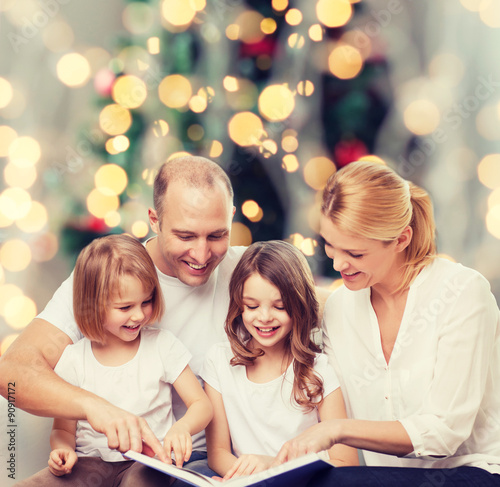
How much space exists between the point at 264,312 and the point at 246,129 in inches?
29.2

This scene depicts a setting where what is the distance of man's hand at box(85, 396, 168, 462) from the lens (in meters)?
1.11

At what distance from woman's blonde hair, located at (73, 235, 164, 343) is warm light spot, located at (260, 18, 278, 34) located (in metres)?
0.86

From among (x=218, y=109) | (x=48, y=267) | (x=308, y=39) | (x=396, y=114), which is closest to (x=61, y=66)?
(x=218, y=109)

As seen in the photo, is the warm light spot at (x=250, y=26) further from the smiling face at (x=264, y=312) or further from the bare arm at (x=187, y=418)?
the bare arm at (x=187, y=418)

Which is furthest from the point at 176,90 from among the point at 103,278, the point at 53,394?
the point at 53,394

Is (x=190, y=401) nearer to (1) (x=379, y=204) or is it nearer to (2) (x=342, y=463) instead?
(2) (x=342, y=463)

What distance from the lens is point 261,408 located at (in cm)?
133

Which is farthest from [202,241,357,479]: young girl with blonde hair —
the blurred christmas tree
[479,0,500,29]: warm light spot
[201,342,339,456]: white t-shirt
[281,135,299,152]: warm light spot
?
[479,0,500,29]: warm light spot

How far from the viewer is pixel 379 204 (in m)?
1.20

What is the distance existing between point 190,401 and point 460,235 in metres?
1.15

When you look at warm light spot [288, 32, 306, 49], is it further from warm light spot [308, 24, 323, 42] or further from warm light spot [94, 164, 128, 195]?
warm light spot [94, 164, 128, 195]

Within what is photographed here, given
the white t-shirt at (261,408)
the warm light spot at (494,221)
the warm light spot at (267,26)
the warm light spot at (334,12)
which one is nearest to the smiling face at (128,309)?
the white t-shirt at (261,408)

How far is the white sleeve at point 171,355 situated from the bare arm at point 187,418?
0.6 inches

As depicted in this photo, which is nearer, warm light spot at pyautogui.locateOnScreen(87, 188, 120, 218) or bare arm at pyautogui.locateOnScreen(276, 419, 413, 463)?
bare arm at pyautogui.locateOnScreen(276, 419, 413, 463)
